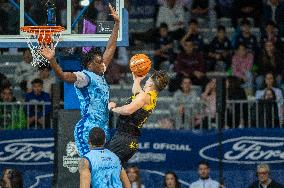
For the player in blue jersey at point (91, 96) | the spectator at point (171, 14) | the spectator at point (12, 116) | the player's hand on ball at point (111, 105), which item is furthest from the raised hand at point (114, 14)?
the spectator at point (171, 14)

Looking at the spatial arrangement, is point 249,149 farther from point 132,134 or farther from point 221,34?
point 132,134

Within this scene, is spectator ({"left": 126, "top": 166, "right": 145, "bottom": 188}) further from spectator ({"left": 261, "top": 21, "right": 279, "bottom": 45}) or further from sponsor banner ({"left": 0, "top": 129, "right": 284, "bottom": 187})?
spectator ({"left": 261, "top": 21, "right": 279, "bottom": 45})

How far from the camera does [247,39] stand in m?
22.0

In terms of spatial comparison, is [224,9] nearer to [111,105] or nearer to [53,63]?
[111,105]

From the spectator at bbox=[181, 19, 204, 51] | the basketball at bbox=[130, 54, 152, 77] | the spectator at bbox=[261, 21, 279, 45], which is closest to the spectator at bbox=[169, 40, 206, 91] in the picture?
the spectator at bbox=[181, 19, 204, 51]

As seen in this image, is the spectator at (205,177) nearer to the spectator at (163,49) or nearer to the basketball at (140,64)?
the spectator at (163,49)

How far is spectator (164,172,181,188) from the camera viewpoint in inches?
728

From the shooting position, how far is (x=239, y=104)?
19.3 metres

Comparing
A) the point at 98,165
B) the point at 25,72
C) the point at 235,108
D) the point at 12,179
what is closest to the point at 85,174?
the point at 98,165

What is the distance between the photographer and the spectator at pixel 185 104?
1930 cm

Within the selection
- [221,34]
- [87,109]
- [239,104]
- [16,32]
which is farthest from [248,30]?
[87,109]

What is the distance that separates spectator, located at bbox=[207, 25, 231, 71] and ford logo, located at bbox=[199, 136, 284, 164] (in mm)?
2985

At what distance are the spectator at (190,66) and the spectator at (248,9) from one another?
215 cm

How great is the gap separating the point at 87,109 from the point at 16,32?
2513 mm
